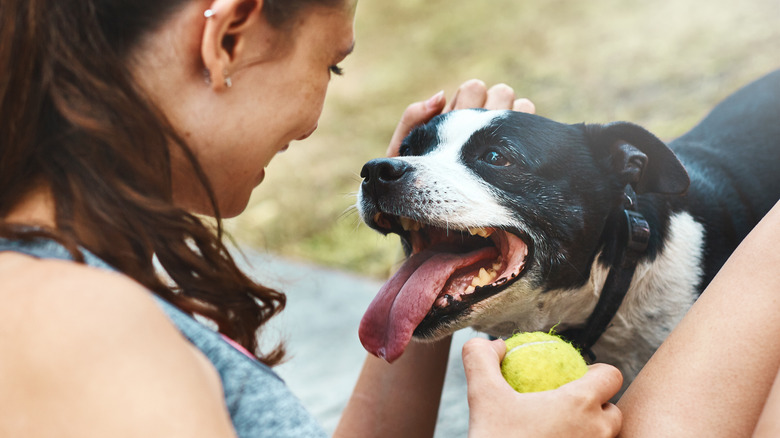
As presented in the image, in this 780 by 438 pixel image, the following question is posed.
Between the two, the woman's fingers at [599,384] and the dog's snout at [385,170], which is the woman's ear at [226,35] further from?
the woman's fingers at [599,384]

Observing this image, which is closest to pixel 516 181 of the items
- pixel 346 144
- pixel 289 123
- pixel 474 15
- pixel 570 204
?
pixel 570 204

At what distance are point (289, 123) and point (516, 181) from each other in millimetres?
691

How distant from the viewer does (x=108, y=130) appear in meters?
1.03

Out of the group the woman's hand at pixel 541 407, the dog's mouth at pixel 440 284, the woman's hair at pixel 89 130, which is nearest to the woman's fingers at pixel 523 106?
the dog's mouth at pixel 440 284

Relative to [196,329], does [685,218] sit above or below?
below

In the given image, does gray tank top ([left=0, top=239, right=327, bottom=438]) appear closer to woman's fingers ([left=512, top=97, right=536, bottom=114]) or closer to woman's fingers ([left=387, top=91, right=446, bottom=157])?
woman's fingers ([left=387, top=91, right=446, bottom=157])

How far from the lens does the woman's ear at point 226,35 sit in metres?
1.10

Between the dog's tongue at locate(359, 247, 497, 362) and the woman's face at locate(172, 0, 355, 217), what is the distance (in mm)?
427

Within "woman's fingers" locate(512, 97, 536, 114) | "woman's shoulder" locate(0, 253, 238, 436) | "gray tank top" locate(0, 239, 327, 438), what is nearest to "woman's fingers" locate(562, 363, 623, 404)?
"gray tank top" locate(0, 239, 327, 438)

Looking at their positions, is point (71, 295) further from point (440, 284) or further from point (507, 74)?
point (507, 74)

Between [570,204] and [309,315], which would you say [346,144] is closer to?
[309,315]

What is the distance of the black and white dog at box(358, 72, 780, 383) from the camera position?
1642 mm

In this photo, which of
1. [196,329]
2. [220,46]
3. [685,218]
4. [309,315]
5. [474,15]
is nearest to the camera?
[196,329]

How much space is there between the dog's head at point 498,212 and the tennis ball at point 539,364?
1.09 feet
